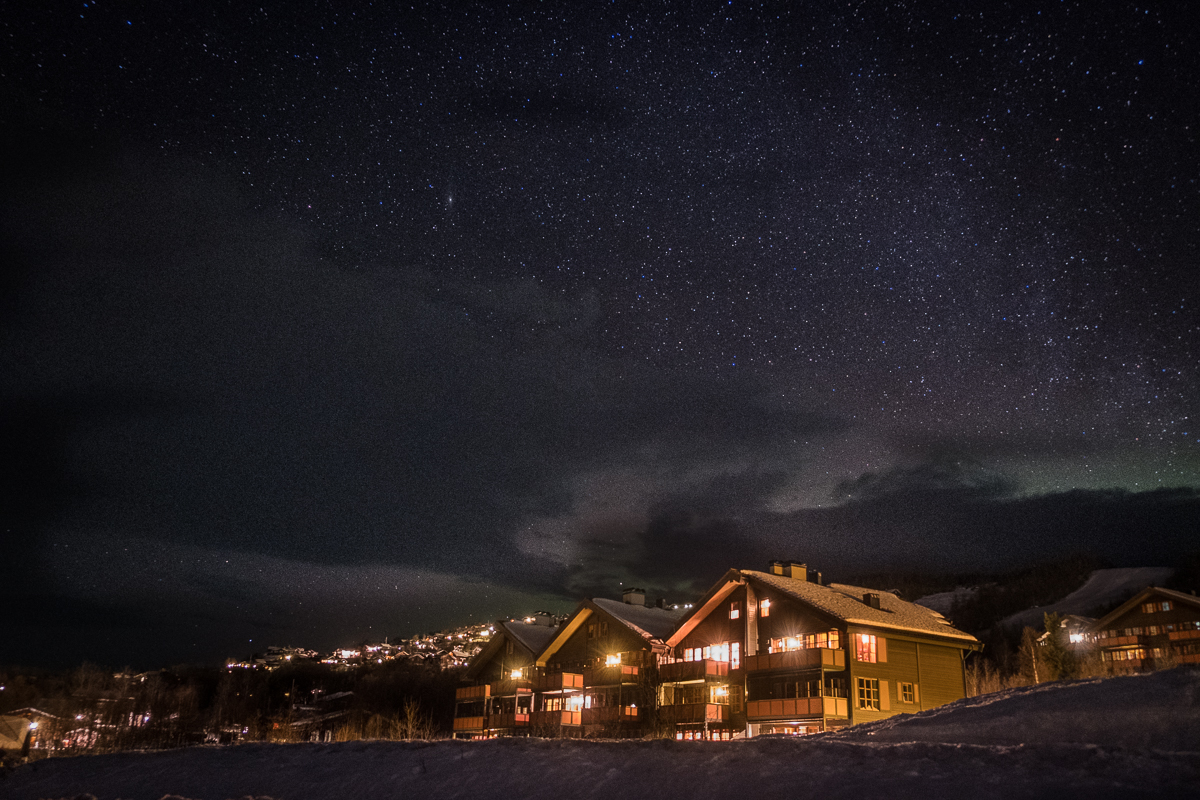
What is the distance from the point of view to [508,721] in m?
55.8

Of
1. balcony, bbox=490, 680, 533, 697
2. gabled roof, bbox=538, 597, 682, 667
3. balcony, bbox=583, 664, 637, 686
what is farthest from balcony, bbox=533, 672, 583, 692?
balcony, bbox=490, 680, 533, 697

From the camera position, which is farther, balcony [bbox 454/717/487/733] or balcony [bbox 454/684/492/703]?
balcony [bbox 454/684/492/703]

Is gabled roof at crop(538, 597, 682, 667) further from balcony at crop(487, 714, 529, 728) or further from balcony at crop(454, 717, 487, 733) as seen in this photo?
balcony at crop(454, 717, 487, 733)

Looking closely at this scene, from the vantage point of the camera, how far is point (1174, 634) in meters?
61.0

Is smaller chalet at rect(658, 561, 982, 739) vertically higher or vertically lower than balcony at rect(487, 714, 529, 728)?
Answer: higher

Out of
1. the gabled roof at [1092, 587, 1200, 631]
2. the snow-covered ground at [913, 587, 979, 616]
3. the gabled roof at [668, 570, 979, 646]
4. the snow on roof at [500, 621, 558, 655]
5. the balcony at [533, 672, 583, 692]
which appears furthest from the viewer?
the snow-covered ground at [913, 587, 979, 616]

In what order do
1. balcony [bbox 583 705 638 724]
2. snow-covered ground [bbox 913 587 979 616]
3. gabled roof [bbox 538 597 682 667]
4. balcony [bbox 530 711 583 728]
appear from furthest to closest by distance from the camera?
snow-covered ground [bbox 913 587 979 616], gabled roof [bbox 538 597 682 667], balcony [bbox 530 711 583 728], balcony [bbox 583 705 638 724]

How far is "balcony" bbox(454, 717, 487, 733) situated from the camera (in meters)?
57.8

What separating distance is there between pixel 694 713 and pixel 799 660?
6646 mm

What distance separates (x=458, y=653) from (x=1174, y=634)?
11036 cm

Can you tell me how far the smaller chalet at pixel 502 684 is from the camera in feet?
182

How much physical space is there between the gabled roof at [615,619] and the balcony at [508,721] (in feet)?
12.6

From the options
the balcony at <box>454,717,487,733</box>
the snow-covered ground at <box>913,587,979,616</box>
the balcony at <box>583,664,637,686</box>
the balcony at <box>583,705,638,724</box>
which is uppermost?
the snow-covered ground at <box>913,587,979,616</box>

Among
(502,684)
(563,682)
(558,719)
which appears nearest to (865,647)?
(558,719)
